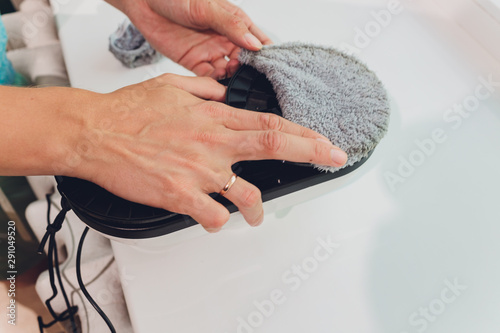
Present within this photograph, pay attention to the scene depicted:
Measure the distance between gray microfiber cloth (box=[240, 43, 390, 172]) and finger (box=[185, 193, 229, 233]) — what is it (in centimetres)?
15

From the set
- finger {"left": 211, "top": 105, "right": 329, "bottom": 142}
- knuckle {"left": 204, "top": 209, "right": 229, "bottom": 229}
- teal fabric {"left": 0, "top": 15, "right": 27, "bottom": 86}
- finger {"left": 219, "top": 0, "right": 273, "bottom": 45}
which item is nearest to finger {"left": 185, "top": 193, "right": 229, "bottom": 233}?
knuckle {"left": 204, "top": 209, "right": 229, "bottom": 229}

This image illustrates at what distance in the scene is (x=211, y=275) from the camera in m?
0.55

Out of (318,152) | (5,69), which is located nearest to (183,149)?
(318,152)

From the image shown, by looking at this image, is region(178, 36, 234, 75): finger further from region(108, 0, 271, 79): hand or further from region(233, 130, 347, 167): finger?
region(233, 130, 347, 167): finger

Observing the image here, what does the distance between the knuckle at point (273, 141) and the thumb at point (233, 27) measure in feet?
0.62

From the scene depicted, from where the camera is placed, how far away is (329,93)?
543mm

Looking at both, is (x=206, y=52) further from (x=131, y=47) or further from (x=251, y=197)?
(x=251, y=197)

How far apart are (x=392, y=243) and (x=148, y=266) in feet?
1.22

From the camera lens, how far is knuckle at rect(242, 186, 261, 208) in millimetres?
471

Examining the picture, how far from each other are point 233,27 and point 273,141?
27 centimetres

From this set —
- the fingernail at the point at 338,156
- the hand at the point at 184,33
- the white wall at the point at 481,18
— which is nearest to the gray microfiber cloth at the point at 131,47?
the hand at the point at 184,33

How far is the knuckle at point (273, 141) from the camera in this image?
1.56 ft

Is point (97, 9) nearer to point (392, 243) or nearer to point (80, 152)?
point (80, 152)

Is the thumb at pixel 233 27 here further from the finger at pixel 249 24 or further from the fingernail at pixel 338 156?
the fingernail at pixel 338 156
